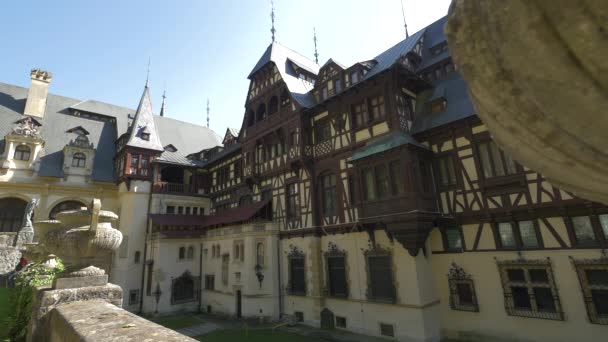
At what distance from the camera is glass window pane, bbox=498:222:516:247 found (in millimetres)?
12492

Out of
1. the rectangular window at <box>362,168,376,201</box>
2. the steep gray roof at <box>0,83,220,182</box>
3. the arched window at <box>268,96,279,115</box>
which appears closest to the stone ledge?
the rectangular window at <box>362,168,376,201</box>

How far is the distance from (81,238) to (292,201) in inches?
590

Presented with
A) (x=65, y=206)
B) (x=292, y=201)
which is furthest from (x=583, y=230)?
(x=65, y=206)

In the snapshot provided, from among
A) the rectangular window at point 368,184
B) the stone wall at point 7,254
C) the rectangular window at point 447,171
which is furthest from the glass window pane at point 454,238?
the stone wall at point 7,254

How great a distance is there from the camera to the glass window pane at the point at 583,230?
10828 millimetres

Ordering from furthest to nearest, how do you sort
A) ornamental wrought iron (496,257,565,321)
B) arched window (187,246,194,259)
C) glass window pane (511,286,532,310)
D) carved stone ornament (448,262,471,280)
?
arched window (187,246,194,259) → carved stone ornament (448,262,471,280) → glass window pane (511,286,532,310) → ornamental wrought iron (496,257,565,321)

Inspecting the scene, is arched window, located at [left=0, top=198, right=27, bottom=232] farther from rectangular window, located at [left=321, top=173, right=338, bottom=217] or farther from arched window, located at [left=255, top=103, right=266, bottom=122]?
rectangular window, located at [left=321, top=173, right=338, bottom=217]

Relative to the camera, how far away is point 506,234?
12625 millimetres

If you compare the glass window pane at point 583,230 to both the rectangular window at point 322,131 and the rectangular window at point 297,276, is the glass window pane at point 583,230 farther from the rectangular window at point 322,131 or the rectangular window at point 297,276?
the rectangular window at point 297,276

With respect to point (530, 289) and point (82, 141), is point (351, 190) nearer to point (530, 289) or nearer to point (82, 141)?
point (530, 289)

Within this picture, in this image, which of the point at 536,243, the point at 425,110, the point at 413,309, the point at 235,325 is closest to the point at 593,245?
the point at 536,243

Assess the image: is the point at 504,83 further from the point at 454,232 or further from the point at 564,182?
the point at 454,232

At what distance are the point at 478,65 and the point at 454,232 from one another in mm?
14421

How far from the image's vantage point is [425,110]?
16.5 meters
